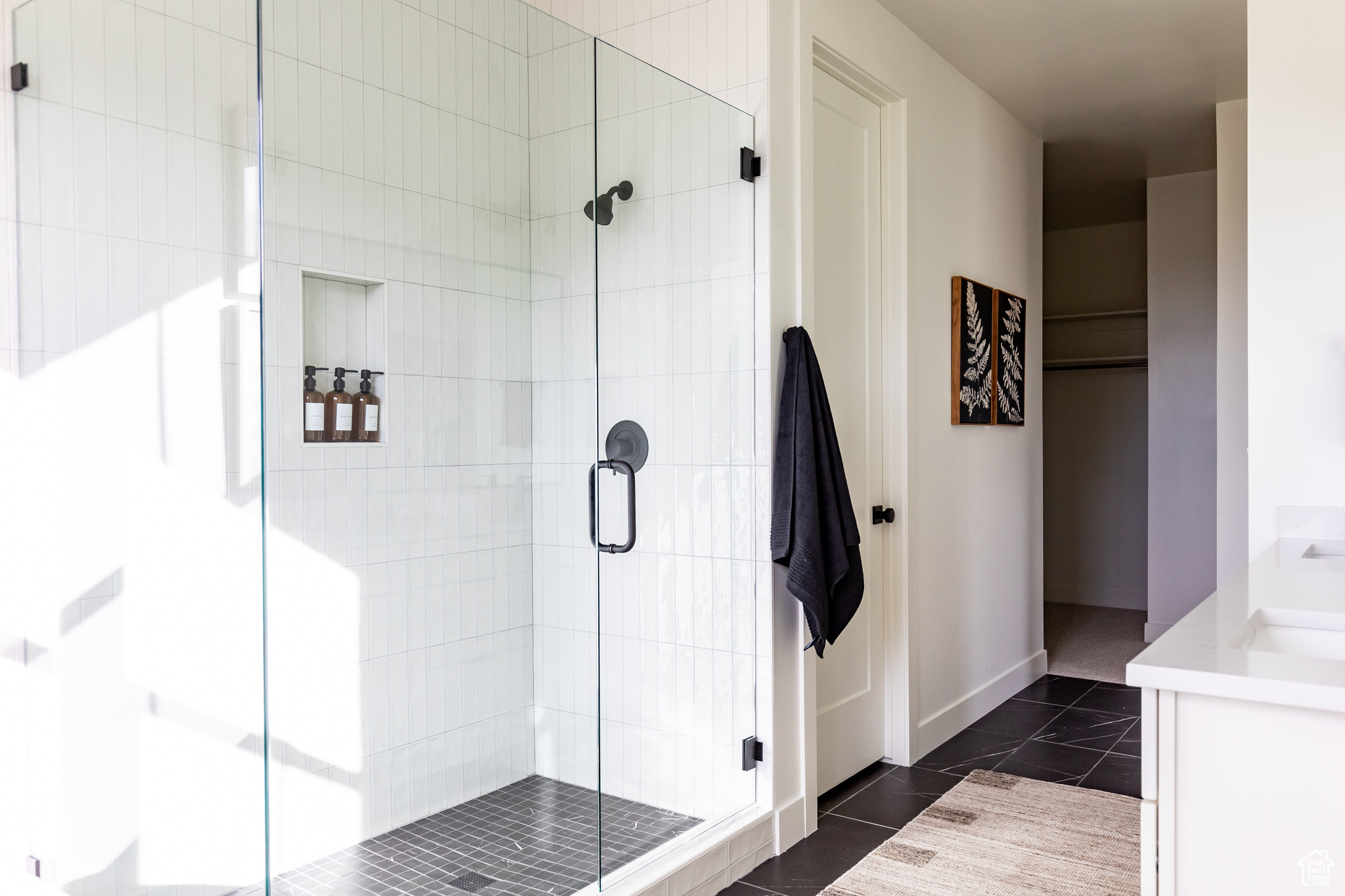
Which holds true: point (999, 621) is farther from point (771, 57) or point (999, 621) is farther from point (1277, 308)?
point (771, 57)

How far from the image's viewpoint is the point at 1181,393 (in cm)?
541

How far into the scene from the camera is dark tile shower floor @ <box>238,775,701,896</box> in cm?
179

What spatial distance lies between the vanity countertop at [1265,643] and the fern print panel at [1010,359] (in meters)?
2.18

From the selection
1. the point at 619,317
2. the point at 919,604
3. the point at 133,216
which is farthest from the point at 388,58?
the point at 919,604

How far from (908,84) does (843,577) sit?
188cm

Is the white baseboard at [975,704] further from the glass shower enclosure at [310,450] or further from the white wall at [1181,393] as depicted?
the glass shower enclosure at [310,450]

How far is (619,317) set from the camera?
2256mm

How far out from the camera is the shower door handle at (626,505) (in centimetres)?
214

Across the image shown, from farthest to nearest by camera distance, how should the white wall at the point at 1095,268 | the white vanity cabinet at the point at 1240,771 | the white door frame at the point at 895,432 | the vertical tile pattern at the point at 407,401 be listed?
the white wall at the point at 1095,268
the white door frame at the point at 895,432
the vertical tile pattern at the point at 407,401
the white vanity cabinet at the point at 1240,771

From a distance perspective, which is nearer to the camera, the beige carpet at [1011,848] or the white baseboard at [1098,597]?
the beige carpet at [1011,848]

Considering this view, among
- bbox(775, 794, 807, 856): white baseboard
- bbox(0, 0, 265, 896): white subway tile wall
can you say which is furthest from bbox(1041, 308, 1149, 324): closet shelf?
bbox(0, 0, 265, 896): white subway tile wall

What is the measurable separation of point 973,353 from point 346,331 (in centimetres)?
288

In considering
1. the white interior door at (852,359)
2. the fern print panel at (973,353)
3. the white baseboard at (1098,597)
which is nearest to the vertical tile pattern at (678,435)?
the white interior door at (852,359)

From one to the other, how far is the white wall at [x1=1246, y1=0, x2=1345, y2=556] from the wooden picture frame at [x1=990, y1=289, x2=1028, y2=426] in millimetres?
1598
